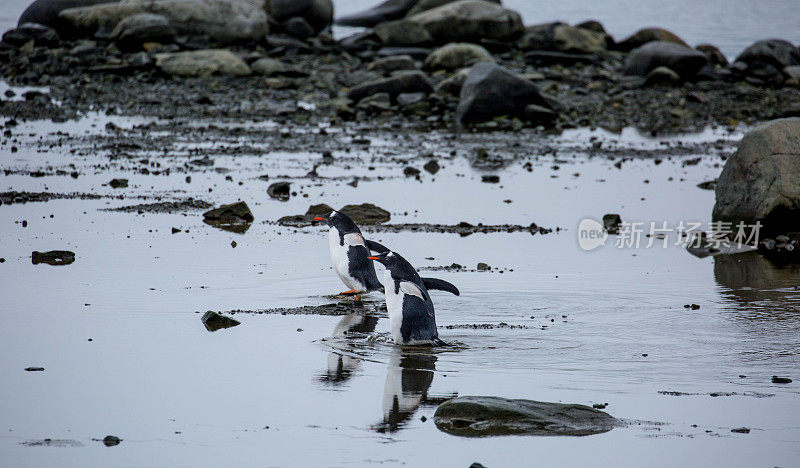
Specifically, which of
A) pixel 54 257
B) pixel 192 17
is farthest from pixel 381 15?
pixel 54 257

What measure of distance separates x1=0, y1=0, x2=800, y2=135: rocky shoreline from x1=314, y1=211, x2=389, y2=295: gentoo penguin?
11.0 m

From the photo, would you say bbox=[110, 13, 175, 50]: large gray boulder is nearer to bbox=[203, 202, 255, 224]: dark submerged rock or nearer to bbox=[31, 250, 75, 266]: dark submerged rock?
bbox=[203, 202, 255, 224]: dark submerged rock

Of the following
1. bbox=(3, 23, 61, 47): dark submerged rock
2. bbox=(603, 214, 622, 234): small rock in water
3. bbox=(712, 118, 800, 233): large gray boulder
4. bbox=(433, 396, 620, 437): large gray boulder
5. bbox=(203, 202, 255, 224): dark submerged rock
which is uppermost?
bbox=(3, 23, 61, 47): dark submerged rock

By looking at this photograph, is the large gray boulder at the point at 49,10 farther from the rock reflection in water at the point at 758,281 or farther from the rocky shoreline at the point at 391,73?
the rock reflection in water at the point at 758,281

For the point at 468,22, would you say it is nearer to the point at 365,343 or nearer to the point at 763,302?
the point at 763,302

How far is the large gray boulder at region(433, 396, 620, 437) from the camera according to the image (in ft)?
18.6

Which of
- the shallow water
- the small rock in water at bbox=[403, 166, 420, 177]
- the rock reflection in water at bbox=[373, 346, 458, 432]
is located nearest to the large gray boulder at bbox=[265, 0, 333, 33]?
the small rock in water at bbox=[403, 166, 420, 177]

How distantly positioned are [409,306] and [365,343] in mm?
450

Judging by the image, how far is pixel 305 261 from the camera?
10578 millimetres

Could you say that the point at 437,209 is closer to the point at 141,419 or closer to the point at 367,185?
the point at 367,185

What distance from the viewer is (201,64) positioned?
26.4 m

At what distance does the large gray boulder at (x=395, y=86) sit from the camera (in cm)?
2281

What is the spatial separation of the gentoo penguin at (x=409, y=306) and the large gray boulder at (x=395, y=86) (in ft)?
49.2

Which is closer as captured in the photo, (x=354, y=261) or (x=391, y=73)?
(x=354, y=261)
